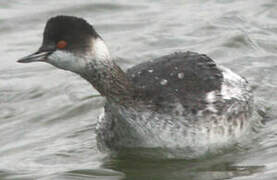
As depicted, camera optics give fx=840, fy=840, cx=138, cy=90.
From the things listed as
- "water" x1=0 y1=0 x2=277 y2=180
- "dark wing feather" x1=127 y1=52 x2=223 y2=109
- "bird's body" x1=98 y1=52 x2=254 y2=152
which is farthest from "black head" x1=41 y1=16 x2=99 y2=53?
"water" x1=0 y1=0 x2=277 y2=180

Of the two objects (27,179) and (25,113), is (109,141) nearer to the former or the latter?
(27,179)

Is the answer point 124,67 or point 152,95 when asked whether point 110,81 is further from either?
point 124,67

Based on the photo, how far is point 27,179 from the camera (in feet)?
32.0

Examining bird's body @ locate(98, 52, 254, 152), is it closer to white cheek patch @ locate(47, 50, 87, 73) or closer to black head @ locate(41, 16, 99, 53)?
white cheek patch @ locate(47, 50, 87, 73)

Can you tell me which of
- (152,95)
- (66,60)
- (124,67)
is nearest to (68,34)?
(66,60)

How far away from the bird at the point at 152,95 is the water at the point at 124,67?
13.5 inches

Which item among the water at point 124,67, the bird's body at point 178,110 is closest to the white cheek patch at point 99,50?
the bird's body at point 178,110

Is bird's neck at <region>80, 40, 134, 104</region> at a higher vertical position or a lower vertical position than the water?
higher

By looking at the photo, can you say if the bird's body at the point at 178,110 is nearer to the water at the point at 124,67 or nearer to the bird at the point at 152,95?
the bird at the point at 152,95

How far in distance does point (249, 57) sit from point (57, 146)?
4.60 m

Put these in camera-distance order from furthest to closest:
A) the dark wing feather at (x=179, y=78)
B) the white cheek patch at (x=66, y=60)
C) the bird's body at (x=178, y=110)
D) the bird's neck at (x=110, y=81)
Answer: the dark wing feather at (x=179, y=78)
the bird's body at (x=178, y=110)
the bird's neck at (x=110, y=81)
the white cheek patch at (x=66, y=60)

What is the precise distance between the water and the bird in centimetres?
34

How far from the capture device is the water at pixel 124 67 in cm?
997

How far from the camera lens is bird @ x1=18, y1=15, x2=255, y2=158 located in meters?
9.02
